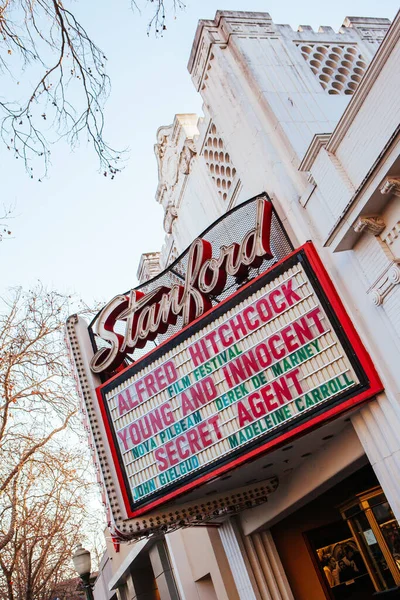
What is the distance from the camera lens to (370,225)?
28.2 feet

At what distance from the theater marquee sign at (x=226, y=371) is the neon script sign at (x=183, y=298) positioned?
2 cm

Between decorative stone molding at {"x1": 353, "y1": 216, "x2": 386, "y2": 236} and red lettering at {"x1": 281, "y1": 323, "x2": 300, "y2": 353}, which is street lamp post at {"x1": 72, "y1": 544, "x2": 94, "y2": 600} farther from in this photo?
decorative stone molding at {"x1": 353, "y1": 216, "x2": 386, "y2": 236}

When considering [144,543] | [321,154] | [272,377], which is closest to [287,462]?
[272,377]

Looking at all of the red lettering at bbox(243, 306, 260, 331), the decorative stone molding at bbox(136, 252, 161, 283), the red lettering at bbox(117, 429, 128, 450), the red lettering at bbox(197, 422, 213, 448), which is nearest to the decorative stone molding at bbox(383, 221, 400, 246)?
the red lettering at bbox(243, 306, 260, 331)

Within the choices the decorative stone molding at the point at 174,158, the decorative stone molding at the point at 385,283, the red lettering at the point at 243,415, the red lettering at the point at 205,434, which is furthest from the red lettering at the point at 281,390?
the decorative stone molding at the point at 174,158

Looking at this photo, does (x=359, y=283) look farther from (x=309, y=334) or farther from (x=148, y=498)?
(x=148, y=498)

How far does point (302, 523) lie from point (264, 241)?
767cm

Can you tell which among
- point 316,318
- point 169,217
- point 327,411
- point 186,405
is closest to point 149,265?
point 169,217

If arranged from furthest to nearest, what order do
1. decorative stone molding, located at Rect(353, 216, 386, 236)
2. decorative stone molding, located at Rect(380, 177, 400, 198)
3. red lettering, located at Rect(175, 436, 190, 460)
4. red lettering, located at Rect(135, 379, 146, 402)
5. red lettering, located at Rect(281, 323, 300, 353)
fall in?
1. red lettering, located at Rect(135, 379, 146, 402)
2. red lettering, located at Rect(175, 436, 190, 460)
3. red lettering, located at Rect(281, 323, 300, 353)
4. decorative stone molding, located at Rect(353, 216, 386, 236)
5. decorative stone molding, located at Rect(380, 177, 400, 198)

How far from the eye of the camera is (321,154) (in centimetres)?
980

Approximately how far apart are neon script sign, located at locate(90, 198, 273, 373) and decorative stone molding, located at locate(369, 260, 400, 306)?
2.10 metres

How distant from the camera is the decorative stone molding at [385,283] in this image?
8344mm

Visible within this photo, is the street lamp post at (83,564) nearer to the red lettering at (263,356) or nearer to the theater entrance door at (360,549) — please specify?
the theater entrance door at (360,549)

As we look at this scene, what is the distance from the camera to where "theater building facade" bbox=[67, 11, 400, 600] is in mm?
8883
